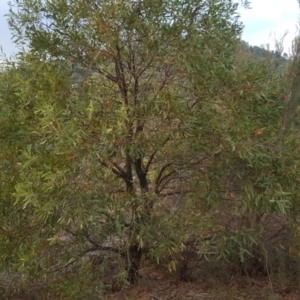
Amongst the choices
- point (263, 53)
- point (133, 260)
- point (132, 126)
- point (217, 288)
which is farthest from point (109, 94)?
point (263, 53)

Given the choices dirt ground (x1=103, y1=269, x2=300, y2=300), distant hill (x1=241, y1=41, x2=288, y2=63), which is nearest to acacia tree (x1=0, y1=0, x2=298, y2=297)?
dirt ground (x1=103, y1=269, x2=300, y2=300)

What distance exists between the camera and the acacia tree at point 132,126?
153 inches

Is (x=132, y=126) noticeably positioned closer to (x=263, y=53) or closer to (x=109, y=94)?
(x=109, y=94)

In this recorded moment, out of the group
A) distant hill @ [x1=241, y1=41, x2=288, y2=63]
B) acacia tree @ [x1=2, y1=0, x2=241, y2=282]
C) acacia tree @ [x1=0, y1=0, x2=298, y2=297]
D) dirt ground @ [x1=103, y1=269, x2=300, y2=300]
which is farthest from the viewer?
distant hill @ [x1=241, y1=41, x2=288, y2=63]

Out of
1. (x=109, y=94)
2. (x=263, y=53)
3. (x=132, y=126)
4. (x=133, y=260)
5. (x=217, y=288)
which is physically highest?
(x=263, y=53)

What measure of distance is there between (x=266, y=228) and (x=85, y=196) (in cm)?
309

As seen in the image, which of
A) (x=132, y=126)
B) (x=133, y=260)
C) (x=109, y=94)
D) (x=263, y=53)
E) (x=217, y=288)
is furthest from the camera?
(x=263, y=53)

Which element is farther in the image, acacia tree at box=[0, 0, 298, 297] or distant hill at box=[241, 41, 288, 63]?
distant hill at box=[241, 41, 288, 63]

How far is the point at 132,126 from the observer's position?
156 inches

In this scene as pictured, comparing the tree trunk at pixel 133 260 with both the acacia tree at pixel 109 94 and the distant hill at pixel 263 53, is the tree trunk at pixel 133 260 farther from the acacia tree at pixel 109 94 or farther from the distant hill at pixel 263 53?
the distant hill at pixel 263 53

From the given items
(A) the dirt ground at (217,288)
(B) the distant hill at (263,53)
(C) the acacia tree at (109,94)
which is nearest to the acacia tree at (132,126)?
(C) the acacia tree at (109,94)

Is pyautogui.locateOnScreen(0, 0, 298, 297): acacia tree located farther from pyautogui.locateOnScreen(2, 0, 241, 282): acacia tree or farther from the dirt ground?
the dirt ground

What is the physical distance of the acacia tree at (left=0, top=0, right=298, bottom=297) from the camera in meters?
3.89

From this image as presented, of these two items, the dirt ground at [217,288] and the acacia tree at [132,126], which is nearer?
the acacia tree at [132,126]
